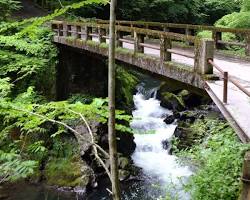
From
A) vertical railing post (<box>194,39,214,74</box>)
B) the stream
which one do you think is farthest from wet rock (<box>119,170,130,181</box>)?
vertical railing post (<box>194,39,214,74</box>)

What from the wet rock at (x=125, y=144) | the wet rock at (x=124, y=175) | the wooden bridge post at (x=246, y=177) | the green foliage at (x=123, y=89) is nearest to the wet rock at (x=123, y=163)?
the wet rock at (x=124, y=175)

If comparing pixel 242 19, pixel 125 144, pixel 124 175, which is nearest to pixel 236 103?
pixel 124 175

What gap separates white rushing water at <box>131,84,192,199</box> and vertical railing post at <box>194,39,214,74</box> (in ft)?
21.1

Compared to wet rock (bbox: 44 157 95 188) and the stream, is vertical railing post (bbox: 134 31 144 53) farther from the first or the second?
wet rock (bbox: 44 157 95 188)

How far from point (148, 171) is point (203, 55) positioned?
8.98 metres

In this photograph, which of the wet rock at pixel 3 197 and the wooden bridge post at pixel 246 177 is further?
the wet rock at pixel 3 197

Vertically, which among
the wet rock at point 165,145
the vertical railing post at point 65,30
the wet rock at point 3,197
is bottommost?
the wet rock at point 3,197

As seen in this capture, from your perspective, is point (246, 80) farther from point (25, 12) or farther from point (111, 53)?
point (25, 12)

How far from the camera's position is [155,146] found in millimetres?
18578

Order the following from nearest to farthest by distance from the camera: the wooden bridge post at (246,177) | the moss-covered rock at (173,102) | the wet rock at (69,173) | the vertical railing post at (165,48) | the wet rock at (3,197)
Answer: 1. the wooden bridge post at (246,177)
2. the vertical railing post at (165,48)
3. the wet rock at (3,197)
4. the wet rock at (69,173)
5. the moss-covered rock at (173,102)

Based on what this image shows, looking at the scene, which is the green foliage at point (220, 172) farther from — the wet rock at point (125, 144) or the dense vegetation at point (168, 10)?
the dense vegetation at point (168, 10)

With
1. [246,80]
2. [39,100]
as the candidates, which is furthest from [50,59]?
[246,80]

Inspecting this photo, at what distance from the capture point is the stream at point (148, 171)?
14.7 meters

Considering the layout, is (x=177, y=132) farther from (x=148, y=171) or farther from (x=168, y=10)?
(x=168, y=10)
